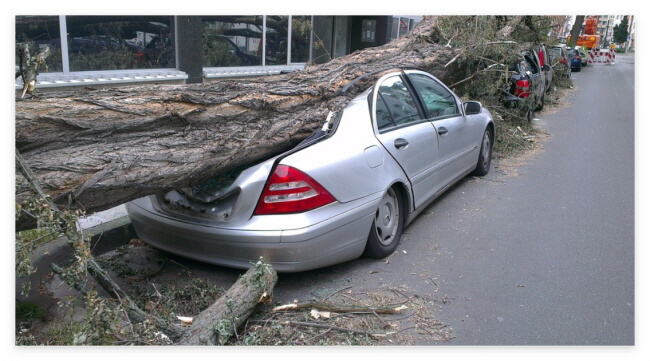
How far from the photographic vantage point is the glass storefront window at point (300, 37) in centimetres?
1339

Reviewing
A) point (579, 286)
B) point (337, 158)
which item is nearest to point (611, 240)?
point (579, 286)

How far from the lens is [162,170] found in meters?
3.83

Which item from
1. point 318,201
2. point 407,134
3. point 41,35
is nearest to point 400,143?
point 407,134

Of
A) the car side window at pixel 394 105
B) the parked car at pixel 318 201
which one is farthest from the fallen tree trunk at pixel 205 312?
the car side window at pixel 394 105

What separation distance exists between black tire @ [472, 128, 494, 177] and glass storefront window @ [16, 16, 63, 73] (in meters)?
5.78

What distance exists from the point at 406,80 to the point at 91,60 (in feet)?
18.6

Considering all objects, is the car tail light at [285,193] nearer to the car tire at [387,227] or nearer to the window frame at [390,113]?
the car tire at [387,227]

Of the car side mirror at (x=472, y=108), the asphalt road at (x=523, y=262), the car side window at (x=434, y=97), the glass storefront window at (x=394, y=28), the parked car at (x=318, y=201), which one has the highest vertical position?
the glass storefront window at (x=394, y=28)

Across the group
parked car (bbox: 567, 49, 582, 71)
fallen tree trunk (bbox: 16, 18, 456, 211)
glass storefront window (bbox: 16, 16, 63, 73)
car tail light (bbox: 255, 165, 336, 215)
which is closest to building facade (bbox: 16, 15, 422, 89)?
glass storefront window (bbox: 16, 16, 63, 73)

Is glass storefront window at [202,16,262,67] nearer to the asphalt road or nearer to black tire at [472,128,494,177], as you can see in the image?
black tire at [472,128,494,177]

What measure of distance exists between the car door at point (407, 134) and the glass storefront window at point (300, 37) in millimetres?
8063

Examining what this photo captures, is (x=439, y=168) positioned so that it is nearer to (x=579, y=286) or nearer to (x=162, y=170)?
(x=579, y=286)

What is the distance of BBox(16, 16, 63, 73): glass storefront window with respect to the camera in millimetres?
7726

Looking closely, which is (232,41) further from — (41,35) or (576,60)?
(576,60)
